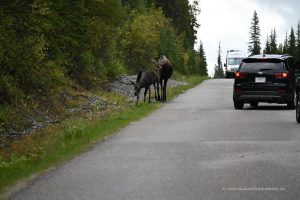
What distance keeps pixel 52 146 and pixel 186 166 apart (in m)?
3.77

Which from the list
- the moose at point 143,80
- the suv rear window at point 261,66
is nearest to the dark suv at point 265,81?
the suv rear window at point 261,66

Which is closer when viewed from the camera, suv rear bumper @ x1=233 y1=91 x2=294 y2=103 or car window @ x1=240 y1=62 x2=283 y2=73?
suv rear bumper @ x1=233 y1=91 x2=294 y2=103

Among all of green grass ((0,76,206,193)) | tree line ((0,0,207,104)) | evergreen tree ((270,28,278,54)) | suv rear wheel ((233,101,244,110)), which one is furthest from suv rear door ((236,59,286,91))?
evergreen tree ((270,28,278,54))

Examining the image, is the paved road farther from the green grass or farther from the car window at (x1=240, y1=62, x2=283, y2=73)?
the car window at (x1=240, y1=62, x2=283, y2=73)

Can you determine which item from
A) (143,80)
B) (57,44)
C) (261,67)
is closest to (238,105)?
(261,67)

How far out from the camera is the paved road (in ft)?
28.8

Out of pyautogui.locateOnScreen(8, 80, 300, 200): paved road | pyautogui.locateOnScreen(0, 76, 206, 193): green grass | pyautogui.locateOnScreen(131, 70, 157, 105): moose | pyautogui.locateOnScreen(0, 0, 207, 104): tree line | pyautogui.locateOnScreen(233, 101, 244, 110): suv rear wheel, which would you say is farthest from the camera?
pyautogui.locateOnScreen(131, 70, 157, 105): moose

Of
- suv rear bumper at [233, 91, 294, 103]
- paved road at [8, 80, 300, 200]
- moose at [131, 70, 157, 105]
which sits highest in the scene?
moose at [131, 70, 157, 105]

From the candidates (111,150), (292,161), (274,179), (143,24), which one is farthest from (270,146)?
(143,24)

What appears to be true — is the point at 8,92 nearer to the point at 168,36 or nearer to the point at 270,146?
the point at 270,146

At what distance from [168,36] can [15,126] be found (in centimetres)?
4329

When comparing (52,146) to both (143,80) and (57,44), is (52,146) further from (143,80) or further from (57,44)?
(57,44)

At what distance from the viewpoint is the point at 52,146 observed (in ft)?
45.5

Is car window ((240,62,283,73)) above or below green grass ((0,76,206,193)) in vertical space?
above
